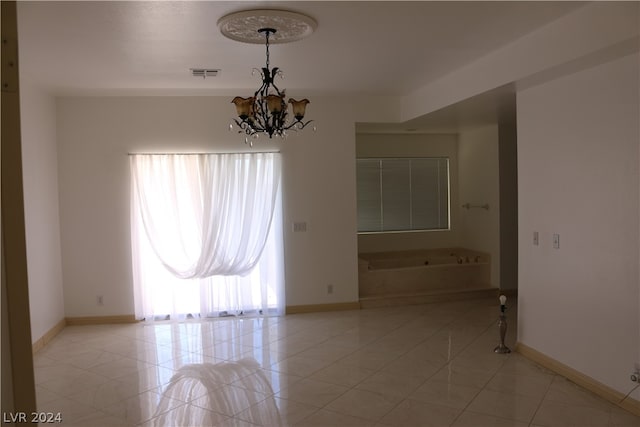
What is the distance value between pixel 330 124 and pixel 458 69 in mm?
1810

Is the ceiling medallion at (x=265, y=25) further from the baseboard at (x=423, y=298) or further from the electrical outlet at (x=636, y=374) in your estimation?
the baseboard at (x=423, y=298)

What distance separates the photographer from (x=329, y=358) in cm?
439

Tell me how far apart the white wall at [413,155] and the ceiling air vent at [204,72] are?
3191 millimetres

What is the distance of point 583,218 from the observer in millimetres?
3568

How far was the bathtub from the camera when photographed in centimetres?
648

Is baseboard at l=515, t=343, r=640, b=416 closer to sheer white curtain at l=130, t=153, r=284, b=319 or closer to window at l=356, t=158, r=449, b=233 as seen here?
sheer white curtain at l=130, t=153, r=284, b=319

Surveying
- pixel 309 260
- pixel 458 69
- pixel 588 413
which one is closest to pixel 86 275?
pixel 309 260

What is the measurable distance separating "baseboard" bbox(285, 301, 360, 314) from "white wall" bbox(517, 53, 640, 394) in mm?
2246

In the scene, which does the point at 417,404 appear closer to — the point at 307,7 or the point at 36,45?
the point at 307,7

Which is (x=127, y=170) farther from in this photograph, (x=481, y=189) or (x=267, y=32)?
(x=481, y=189)

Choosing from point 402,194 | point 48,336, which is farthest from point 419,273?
point 48,336

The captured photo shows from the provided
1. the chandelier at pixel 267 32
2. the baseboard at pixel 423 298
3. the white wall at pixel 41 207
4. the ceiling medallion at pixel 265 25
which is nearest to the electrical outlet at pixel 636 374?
the chandelier at pixel 267 32

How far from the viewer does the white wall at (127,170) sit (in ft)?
18.2

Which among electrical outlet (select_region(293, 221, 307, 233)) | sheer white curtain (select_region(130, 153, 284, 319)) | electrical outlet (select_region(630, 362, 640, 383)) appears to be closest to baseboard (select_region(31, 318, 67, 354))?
sheer white curtain (select_region(130, 153, 284, 319))
